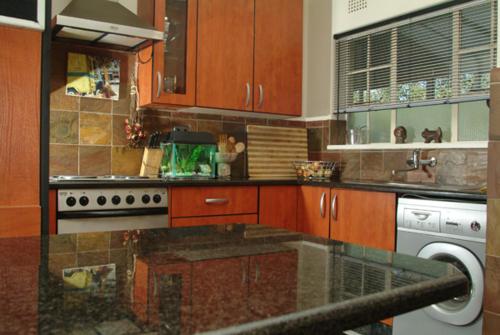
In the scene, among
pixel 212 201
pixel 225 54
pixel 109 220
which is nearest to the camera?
→ pixel 109 220

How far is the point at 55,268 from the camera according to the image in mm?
660

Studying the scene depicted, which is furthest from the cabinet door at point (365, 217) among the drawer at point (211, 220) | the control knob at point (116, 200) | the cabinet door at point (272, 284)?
the cabinet door at point (272, 284)

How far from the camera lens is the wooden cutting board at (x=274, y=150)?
381cm

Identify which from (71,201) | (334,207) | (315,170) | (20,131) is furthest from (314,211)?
(20,131)

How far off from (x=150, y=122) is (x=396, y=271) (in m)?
3.06

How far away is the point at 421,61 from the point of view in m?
3.23

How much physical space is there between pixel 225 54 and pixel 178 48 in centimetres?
37

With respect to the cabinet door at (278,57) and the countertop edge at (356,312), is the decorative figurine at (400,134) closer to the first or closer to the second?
the cabinet door at (278,57)

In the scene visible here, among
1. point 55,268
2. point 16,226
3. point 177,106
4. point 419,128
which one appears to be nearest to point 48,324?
point 55,268

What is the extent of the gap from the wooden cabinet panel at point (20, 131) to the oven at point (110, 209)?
1.24ft

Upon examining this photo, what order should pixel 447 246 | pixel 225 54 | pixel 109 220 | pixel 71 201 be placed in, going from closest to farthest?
1. pixel 447 246
2. pixel 71 201
3. pixel 109 220
4. pixel 225 54

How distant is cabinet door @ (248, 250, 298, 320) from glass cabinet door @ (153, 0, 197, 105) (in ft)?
8.97

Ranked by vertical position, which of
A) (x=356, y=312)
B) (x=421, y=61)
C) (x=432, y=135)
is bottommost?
(x=356, y=312)

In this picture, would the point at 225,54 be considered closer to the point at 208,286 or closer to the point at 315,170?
the point at 315,170
